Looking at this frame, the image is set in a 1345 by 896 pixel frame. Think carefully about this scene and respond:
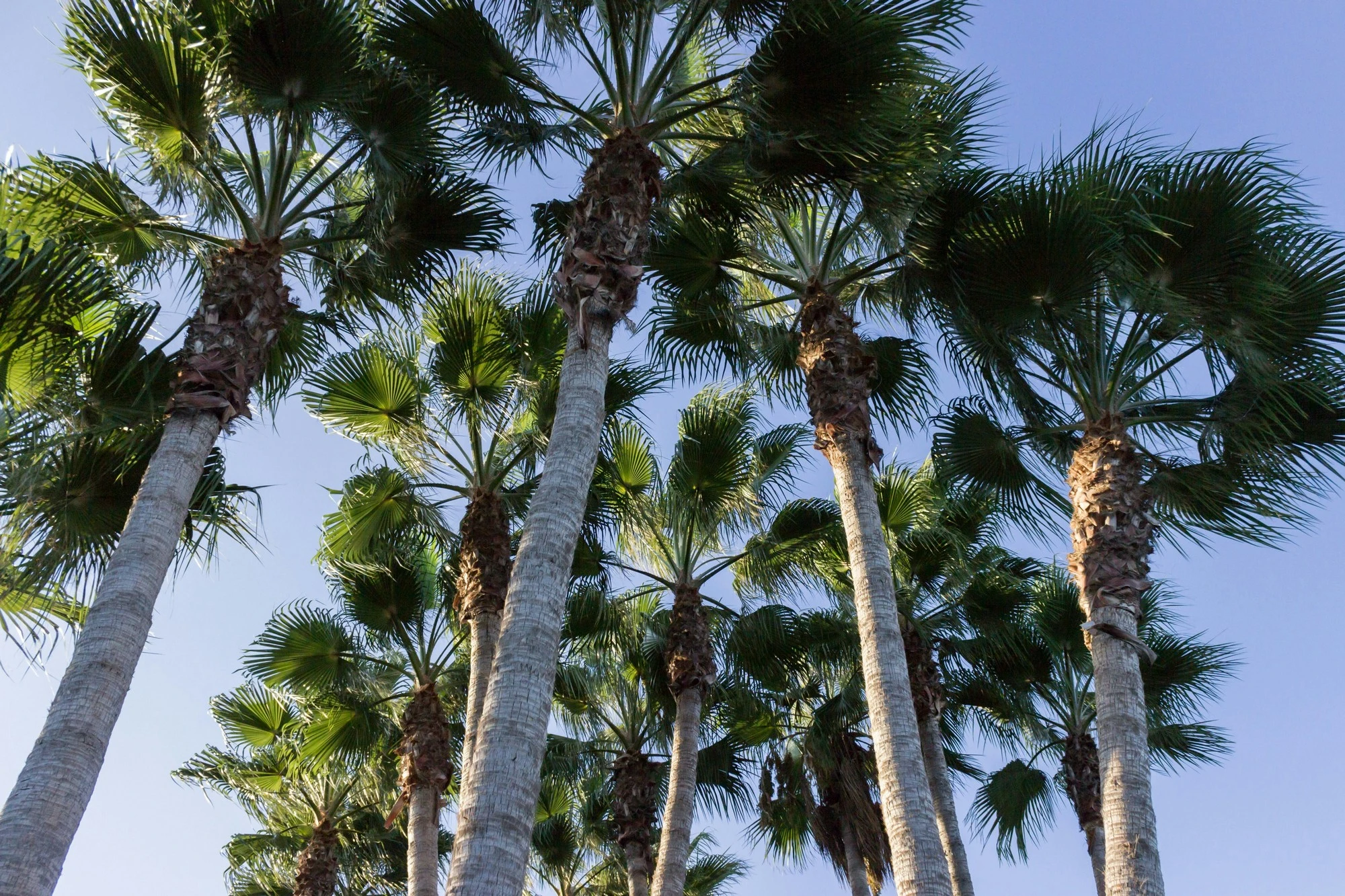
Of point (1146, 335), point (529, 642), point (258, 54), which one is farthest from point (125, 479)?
point (1146, 335)

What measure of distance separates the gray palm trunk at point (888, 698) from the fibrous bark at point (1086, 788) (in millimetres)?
6912

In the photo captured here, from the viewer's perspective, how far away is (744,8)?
30.4 feet

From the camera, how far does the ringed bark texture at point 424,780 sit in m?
12.1

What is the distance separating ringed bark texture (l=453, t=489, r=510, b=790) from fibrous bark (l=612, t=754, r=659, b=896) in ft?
11.1

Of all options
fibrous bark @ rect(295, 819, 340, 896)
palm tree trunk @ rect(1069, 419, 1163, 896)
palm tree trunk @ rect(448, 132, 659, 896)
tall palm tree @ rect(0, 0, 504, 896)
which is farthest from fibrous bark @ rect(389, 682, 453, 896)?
palm tree trunk @ rect(1069, 419, 1163, 896)

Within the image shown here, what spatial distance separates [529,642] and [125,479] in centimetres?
470

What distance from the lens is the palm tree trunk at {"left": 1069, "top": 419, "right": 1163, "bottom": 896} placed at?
7.89 m

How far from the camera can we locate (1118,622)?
892 centimetres

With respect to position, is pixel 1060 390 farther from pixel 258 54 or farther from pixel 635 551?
pixel 258 54

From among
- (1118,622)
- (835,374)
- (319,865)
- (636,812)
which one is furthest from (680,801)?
(319,865)

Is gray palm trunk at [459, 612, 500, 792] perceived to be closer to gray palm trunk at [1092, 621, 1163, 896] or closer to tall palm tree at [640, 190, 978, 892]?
tall palm tree at [640, 190, 978, 892]

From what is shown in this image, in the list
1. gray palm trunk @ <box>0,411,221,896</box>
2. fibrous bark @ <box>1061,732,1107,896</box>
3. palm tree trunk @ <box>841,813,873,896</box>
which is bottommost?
gray palm trunk @ <box>0,411,221,896</box>

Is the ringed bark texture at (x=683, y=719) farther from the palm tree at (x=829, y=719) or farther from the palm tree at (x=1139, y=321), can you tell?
the palm tree at (x=1139, y=321)

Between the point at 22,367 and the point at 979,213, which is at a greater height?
the point at 979,213
